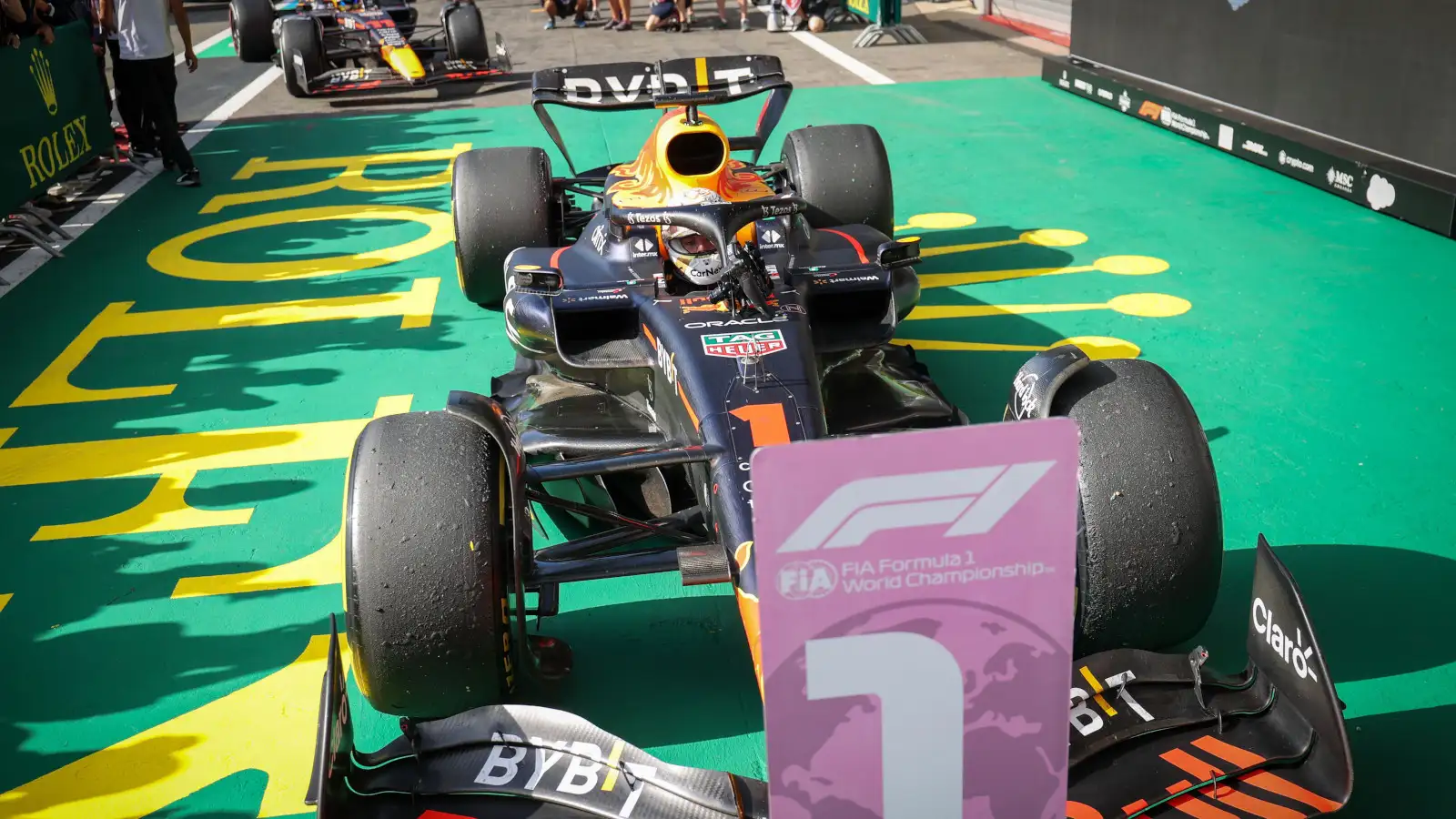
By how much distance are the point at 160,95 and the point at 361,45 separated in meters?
4.60

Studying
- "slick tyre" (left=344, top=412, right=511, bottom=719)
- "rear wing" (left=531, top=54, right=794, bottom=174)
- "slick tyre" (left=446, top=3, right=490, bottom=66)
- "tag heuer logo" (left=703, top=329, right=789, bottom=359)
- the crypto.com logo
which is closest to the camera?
the crypto.com logo

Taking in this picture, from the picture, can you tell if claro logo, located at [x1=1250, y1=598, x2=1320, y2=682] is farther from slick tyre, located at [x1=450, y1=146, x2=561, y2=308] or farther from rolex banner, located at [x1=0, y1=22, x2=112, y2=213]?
rolex banner, located at [x1=0, y1=22, x2=112, y2=213]

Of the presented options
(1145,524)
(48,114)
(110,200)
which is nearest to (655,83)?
(1145,524)

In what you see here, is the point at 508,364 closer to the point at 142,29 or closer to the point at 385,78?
the point at 142,29

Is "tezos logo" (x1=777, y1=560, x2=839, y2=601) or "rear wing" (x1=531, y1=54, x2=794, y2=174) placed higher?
"rear wing" (x1=531, y1=54, x2=794, y2=174)

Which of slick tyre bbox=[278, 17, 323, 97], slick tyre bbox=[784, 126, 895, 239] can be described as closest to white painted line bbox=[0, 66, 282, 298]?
slick tyre bbox=[278, 17, 323, 97]

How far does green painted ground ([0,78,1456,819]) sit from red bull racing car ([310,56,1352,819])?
0.44 meters

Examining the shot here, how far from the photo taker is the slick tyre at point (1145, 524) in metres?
3.26

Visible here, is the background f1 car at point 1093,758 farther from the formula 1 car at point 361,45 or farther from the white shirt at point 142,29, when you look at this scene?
the formula 1 car at point 361,45

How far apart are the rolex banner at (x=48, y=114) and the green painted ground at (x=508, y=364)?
52 centimetres

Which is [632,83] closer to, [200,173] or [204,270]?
[204,270]

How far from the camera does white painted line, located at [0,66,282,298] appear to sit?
791 cm

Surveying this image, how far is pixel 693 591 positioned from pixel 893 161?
629 cm

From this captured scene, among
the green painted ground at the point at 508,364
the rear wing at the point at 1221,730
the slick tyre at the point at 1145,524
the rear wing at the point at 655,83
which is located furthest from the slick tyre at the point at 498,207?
the rear wing at the point at 1221,730
